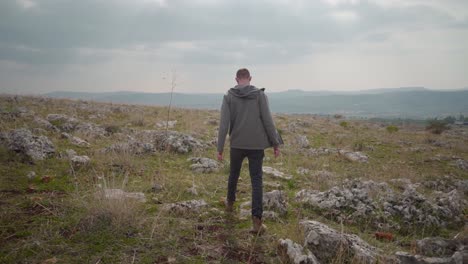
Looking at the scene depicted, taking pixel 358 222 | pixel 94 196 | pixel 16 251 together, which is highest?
pixel 94 196

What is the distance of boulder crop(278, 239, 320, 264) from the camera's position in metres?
3.61

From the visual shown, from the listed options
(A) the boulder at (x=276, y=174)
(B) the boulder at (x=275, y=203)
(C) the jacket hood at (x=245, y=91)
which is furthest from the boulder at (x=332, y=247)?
(A) the boulder at (x=276, y=174)

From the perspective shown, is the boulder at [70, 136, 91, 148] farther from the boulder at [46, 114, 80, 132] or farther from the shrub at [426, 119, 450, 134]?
the shrub at [426, 119, 450, 134]

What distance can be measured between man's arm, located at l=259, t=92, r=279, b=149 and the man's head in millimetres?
358

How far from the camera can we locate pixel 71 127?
1222 cm

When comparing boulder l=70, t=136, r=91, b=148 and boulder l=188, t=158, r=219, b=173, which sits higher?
boulder l=70, t=136, r=91, b=148

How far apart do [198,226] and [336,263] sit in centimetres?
219

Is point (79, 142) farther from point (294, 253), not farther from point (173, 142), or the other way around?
point (294, 253)

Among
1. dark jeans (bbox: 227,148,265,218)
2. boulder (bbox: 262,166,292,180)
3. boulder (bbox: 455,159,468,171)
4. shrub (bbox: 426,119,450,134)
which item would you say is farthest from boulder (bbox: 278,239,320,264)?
shrub (bbox: 426,119,450,134)

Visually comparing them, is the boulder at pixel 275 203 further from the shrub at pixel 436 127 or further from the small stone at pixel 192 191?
the shrub at pixel 436 127

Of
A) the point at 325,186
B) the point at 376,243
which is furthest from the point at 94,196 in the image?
the point at 325,186

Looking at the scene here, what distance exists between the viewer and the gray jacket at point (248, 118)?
17.0ft

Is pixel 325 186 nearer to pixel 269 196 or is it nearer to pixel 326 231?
pixel 269 196

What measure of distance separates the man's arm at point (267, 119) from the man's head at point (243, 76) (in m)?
0.36
